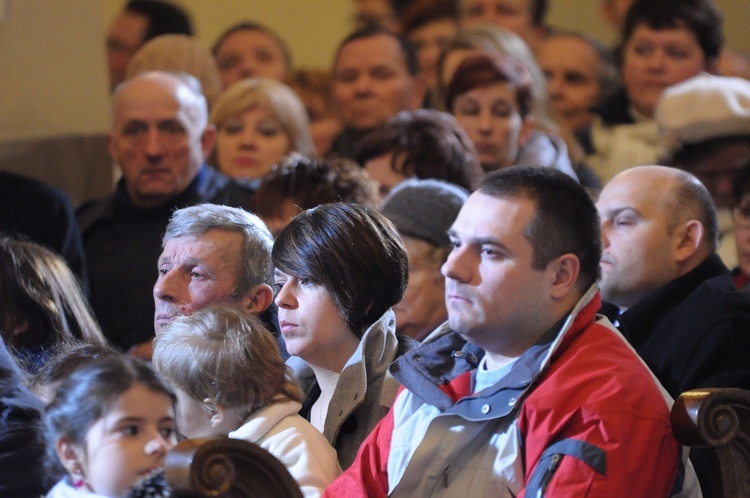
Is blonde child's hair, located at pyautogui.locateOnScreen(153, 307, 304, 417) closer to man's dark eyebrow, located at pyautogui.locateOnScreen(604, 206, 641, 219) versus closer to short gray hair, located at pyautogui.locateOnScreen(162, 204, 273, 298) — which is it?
short gray hair, located at pyautogui.locateOnScreen(162, 204, 273, 298)

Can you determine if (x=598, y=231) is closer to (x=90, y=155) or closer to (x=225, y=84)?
(x=90, y=155)

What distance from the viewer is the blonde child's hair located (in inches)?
94.9

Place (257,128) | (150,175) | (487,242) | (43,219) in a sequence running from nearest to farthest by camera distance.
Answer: (487,242)
(43,219)
(150,175)
(257,128)

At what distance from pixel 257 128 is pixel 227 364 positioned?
2512 millimetres

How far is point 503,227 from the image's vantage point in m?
2.29

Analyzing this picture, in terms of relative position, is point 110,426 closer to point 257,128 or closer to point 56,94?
point 257,128

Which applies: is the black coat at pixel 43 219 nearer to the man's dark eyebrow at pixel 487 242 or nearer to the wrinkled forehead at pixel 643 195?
the wrinkled forehead at pixel 643 195

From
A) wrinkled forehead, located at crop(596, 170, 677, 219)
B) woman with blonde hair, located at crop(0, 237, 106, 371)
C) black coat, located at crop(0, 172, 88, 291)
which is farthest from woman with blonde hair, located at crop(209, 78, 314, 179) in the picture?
wrinkled forehead, located at crop(596, 170, 677, 219)

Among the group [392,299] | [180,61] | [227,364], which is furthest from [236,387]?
[180,61]

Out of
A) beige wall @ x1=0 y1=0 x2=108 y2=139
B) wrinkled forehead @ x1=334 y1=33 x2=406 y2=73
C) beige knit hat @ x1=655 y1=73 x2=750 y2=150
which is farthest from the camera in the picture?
wrinkled forehead @ x1=334 y1=33 x2=406 y2=73

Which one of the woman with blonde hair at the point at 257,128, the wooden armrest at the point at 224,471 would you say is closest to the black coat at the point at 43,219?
the woman with blonde hair at the point at 257,128

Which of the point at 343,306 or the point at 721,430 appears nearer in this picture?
the point at 721,430

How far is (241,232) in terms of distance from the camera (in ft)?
9.47

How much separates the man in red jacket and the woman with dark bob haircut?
0.57 ft
